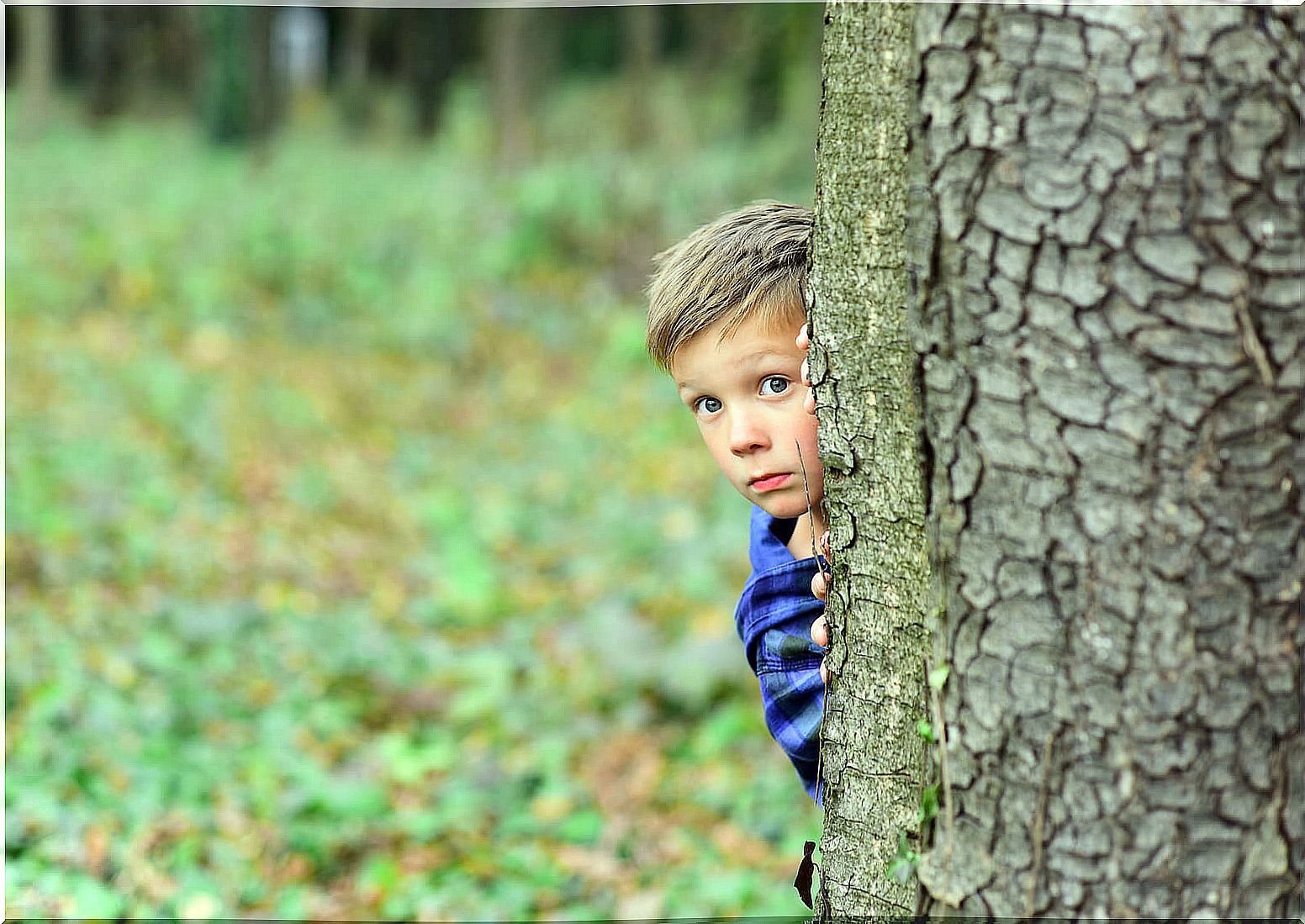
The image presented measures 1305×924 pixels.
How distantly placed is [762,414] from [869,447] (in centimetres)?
35

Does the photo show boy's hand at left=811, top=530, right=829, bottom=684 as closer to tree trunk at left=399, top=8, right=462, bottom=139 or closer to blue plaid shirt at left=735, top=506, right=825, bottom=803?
blue plaid shirt at left=735, top=506, right=825, bottom=803

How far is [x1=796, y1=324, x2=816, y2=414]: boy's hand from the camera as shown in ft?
5.75

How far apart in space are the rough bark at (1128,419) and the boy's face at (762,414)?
21.1 inches

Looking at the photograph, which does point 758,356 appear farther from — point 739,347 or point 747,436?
point 747,436

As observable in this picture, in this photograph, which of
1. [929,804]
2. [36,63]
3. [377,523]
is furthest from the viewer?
[36,63]

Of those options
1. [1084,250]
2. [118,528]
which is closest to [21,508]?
[118,528]

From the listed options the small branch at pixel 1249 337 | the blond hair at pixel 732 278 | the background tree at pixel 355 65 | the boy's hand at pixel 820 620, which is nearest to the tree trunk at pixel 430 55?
the background tree at pixel 355 65

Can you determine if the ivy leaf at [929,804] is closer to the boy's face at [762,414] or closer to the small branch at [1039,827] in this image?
the small branch at [1039,827]

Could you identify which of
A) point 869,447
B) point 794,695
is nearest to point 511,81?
point 794,695

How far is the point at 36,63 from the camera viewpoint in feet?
53.5

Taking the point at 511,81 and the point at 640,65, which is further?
the point at 640,65

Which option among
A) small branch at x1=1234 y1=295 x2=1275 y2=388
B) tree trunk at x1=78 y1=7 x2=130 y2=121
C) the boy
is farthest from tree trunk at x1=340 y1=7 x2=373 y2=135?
small branch at x1=1234 y1=295 x2=1275 y2=388

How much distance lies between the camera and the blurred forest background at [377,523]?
4246 millimetres

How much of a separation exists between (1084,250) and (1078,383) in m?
0.16
